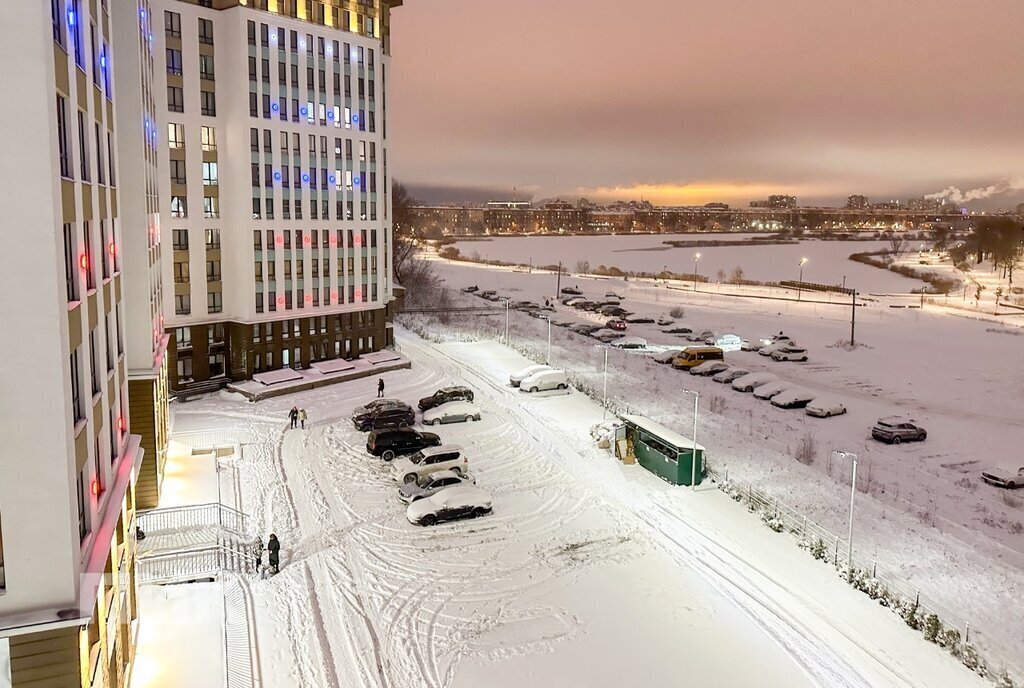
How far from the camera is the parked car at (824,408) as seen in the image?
46062 mm

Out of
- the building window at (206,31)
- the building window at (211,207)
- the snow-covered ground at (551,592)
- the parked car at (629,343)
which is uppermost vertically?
the building window at (206,31)

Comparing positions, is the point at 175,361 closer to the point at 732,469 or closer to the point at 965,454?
the point at 732,469

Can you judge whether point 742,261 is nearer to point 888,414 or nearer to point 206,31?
point 888,414

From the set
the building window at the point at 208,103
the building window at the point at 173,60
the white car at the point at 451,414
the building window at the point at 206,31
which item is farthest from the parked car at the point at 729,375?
the building window at the point at 173,60

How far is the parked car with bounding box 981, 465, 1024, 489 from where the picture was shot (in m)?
35.0

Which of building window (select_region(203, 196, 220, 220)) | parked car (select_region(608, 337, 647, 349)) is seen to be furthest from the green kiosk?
parked car (select_region(608, 337, 647, 349))

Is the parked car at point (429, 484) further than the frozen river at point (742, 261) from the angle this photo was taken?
No

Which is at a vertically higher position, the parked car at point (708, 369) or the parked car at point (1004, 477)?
the parked car at point (708, 369)

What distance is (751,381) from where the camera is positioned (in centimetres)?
5291

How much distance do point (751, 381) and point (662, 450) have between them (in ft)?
78.6

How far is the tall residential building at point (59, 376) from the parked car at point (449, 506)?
10692 millimetres

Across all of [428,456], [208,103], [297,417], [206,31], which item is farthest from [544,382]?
[206,31]

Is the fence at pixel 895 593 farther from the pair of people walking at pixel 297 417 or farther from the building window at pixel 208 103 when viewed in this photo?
the building window at pixel 208 103

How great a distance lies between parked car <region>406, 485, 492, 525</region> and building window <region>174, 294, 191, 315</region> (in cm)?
2613
